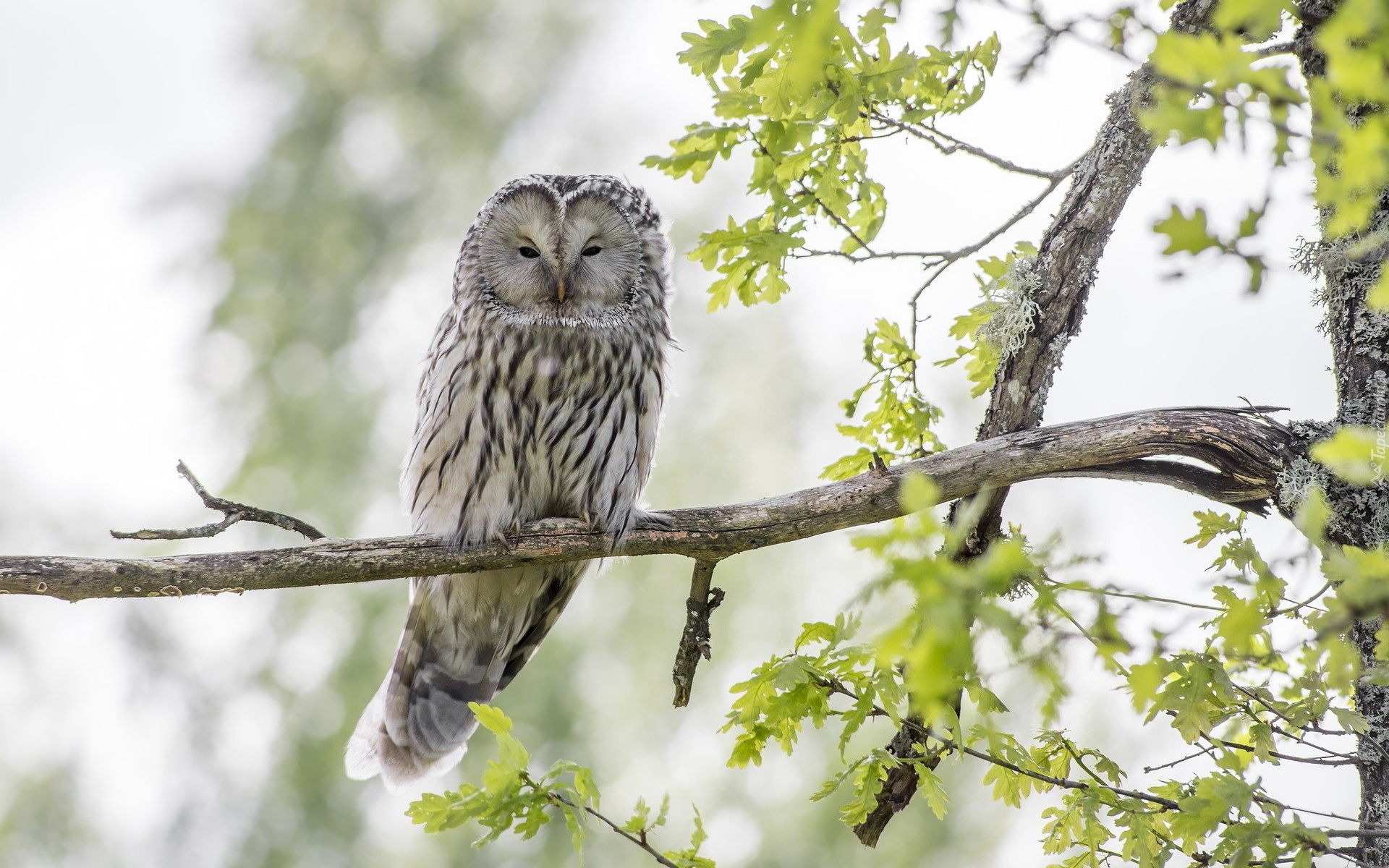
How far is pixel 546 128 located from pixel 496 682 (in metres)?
6.20

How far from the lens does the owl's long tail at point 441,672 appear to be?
134 inches

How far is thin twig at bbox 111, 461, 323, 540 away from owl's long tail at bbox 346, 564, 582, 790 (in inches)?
40.4

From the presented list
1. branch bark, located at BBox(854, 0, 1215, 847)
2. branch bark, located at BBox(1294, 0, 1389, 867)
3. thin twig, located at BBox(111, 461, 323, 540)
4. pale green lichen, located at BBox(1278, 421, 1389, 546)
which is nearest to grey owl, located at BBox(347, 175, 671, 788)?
thin twig, located at BBox(111, 461, 323, 540)

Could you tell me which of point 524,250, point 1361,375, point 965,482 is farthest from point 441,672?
point 1361,375

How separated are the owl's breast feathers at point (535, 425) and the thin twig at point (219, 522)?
584 millimetres

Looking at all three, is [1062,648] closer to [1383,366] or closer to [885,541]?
[885,541]

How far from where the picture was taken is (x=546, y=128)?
29.2 feet

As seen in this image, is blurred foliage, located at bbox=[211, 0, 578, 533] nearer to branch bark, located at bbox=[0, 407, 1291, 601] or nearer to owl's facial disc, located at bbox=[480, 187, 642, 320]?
owl's facial disc, located at bbox=[480, 187, 642, 320]

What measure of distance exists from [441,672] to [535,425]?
94 cm

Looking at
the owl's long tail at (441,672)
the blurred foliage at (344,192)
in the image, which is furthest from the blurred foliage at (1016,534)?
the blurred foliage at (344,192)

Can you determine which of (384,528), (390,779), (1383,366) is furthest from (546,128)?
(1383,366)

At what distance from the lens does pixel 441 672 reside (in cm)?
350

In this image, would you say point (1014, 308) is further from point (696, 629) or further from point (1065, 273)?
point (696, 629)

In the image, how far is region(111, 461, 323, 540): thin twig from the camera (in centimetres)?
211
